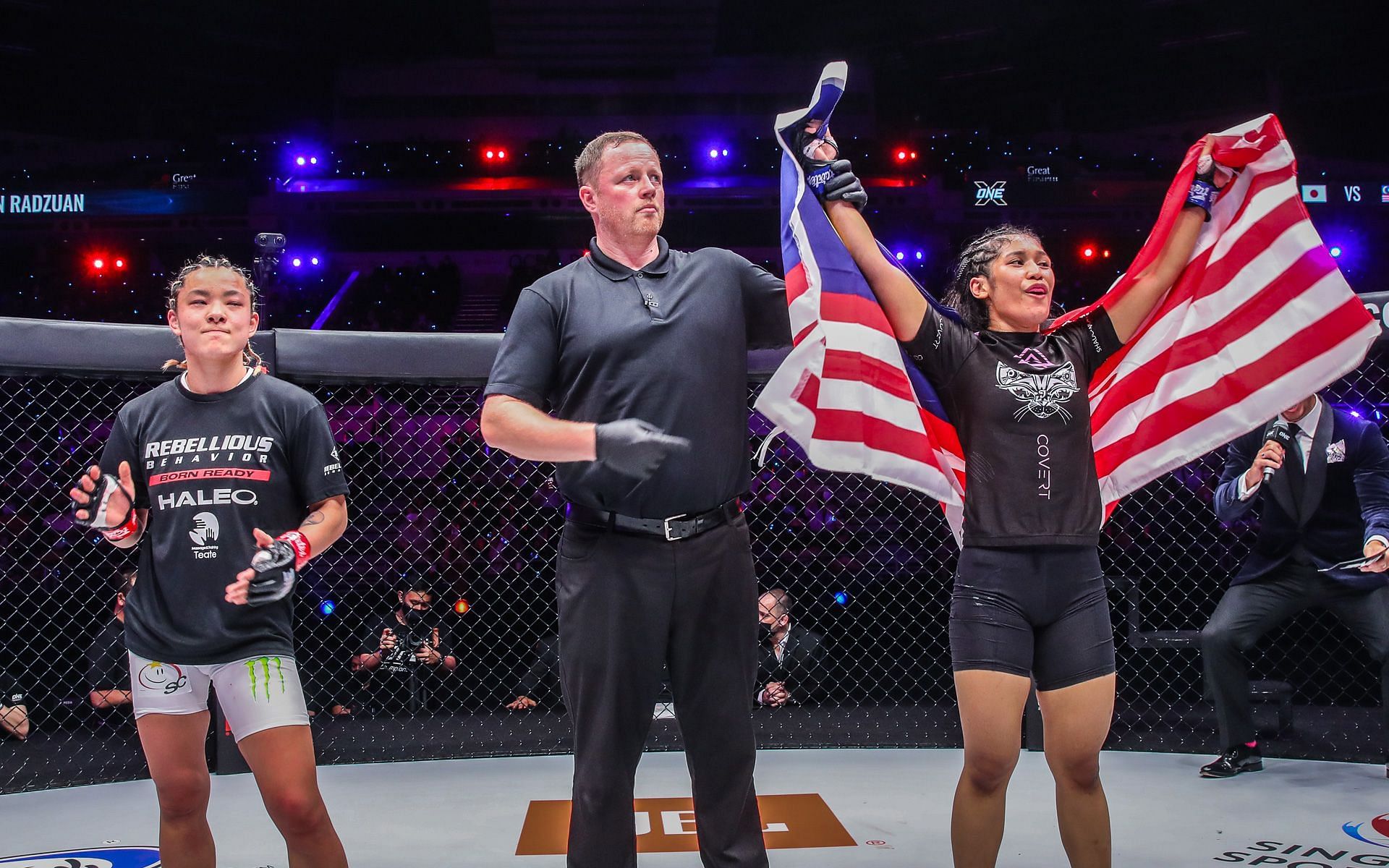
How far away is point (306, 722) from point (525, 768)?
1.69 meters

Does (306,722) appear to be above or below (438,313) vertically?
below

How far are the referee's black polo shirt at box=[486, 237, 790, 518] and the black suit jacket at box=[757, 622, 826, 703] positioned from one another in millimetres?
2540

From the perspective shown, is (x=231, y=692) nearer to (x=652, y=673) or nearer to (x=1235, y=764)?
(x=652, y=673)

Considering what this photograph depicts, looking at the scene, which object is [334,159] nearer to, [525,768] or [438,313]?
[438,313]

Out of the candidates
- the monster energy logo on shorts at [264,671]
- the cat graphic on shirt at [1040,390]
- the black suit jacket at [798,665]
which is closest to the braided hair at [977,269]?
the cat graphic on shirt at [1040,390]

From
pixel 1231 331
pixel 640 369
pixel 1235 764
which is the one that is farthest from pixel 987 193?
pixel 640 369

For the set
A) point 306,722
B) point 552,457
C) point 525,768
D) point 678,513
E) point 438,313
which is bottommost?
point 525,768

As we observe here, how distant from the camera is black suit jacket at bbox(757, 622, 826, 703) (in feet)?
14.2

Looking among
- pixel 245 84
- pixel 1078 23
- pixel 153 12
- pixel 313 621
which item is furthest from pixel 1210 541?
pixel 245 84

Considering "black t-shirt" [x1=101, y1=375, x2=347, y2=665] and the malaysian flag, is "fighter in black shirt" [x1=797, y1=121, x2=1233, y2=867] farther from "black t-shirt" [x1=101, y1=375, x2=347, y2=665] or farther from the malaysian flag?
"black t-shirt" [x1=101, y1=375, x2=347, y2=665]

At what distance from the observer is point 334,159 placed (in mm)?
13844

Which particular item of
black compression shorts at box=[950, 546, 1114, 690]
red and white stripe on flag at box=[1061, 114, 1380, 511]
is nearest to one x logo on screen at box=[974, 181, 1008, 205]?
red and white stripe on flag at box=[1061, 114, 1380, 511]

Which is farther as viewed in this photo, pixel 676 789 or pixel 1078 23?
pixel 1078 23

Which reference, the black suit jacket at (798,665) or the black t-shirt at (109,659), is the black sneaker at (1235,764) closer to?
the black suit jacket at (798,665)
